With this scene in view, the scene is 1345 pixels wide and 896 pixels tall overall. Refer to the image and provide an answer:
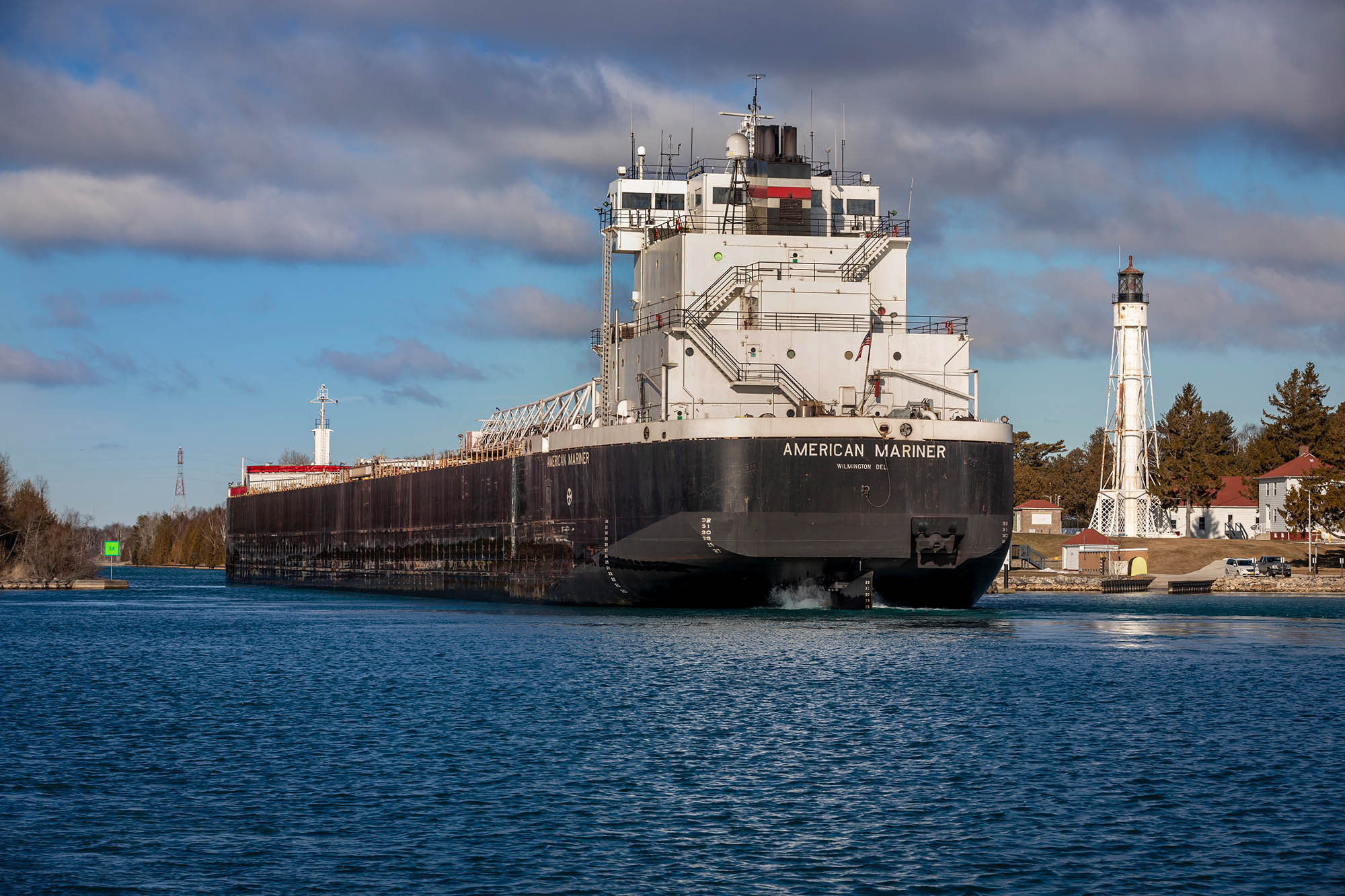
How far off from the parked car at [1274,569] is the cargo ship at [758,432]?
39183 mm

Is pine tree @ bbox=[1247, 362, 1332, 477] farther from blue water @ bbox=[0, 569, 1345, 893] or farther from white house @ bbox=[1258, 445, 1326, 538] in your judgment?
blue water @ bbox=[0, 569, 1345, 893]

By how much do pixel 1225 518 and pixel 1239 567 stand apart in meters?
31.1

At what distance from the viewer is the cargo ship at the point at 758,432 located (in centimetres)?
3478

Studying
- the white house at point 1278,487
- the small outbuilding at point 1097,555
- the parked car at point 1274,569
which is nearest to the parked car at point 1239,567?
the parked car at point 1274,569

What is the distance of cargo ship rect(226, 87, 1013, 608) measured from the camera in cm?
3478

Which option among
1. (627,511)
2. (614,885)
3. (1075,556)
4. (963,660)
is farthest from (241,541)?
(614,885)

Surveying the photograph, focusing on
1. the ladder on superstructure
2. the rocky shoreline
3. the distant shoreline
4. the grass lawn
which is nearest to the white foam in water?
the ladder on superstructure

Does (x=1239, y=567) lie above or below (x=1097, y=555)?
below

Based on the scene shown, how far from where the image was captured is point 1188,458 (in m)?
97.1

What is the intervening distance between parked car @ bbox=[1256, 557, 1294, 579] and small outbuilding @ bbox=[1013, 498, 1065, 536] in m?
26.4

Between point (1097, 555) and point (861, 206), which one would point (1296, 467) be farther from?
point (861, 206)

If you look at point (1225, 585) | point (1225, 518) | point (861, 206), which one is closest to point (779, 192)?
point (861, 206)

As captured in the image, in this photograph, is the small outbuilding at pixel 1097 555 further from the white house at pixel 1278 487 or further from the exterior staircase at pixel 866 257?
the exterior staircase at pixel 866 257

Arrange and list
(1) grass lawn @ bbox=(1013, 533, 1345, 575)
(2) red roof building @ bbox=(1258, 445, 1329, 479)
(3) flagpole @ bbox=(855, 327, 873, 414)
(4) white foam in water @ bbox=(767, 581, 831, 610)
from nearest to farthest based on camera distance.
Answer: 1. (4) white foam in water @ bbox=(767, 581, 831, 610)
2. (3) flagpole @ bbox=(855, 327, 873, 414)
3. (1) grass lawn @ bbox=(1013, 533, 1345, 575)
4. (2) red roof building @ bbox=(1258, 445, 1329, 479)
